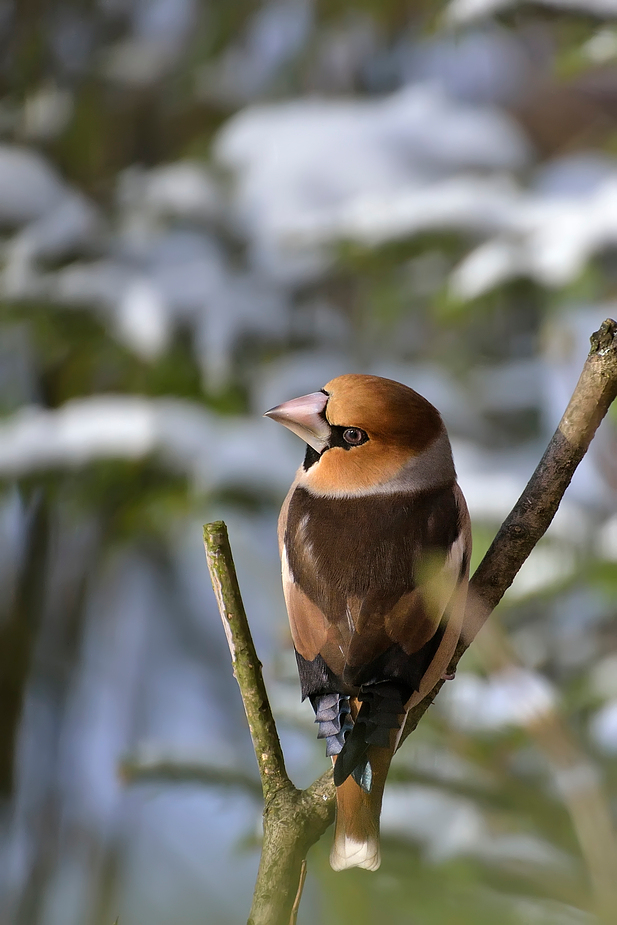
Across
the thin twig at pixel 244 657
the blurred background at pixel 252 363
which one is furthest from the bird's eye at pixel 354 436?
the blurred background at pixel 252 363

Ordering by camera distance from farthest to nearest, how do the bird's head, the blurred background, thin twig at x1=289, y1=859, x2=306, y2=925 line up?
the blurred background → the bird's head → thin twig at x1=289, y1=859, x2=306, y2=925

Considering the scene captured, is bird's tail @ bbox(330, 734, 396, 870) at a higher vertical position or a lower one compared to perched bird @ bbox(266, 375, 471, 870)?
lower

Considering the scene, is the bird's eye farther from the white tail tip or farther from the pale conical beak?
the white tail tip

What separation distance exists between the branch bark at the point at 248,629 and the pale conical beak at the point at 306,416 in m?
0.08

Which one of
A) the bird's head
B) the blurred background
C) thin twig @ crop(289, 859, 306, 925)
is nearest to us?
thin twig @ crop(289, 859, 306, 925)

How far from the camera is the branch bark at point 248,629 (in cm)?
35

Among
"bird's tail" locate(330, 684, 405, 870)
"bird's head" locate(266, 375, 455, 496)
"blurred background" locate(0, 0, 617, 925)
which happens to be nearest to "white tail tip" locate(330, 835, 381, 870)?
"bird's tail" locate(330, 684, 405, 870)

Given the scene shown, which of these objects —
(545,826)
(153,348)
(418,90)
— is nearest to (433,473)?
(545,826)

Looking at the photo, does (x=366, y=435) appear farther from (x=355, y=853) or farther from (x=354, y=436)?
(x=355, y=853)

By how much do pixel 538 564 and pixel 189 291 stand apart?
875 millimetres

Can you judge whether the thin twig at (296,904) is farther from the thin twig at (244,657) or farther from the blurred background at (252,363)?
the blurred background at (252,363)

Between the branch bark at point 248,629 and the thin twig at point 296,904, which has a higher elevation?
the branch bark at point 248,629

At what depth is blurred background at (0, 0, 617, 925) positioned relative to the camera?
1.24 metres

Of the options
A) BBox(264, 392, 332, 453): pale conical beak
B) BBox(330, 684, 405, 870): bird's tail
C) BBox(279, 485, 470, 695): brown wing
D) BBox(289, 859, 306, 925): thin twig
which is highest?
BBox(264, 392, 332, 453): pale conical beak
